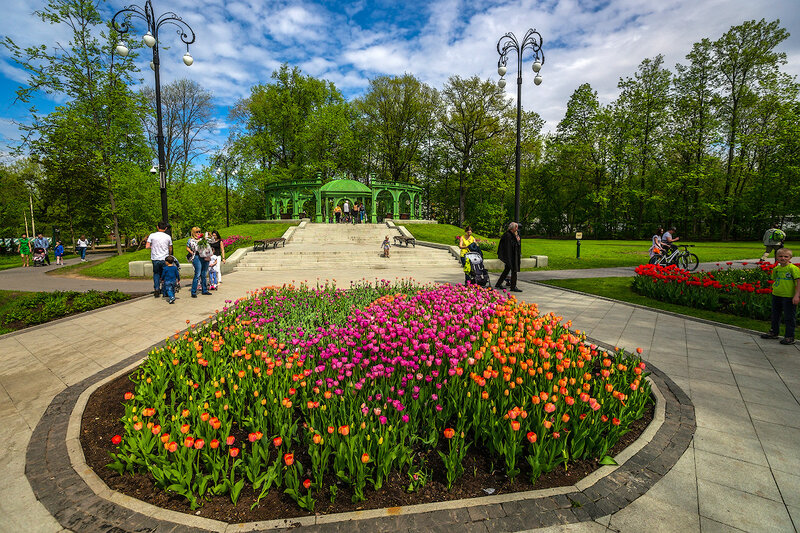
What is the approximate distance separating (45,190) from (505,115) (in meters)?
47.2

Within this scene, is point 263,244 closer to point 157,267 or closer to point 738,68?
point 157,267

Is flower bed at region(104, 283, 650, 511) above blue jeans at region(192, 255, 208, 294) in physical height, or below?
below

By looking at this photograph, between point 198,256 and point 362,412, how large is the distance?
8.63m

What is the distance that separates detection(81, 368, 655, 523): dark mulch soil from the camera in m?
2.28

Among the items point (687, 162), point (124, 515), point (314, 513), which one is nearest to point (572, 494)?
point (314, 513)

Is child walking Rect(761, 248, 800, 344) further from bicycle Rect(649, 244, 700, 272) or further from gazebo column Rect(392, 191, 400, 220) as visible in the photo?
gazebo column Rect(392, 191, 400, 220)

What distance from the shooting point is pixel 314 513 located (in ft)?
7.38

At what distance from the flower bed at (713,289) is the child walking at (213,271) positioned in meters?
12.1

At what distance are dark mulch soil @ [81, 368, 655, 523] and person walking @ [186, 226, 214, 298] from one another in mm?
6936

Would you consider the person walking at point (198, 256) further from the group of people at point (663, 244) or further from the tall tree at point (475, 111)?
the tall tree at point (475, 111)

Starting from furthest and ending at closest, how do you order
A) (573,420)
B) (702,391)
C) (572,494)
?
(702,391), (573,420), (572,494)

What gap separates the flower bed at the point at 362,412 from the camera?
2406mm

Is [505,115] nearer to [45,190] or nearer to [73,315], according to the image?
[73,315]

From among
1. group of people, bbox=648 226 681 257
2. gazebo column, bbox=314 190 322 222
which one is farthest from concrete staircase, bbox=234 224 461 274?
gazebo column, bbox=314 190 322 222
